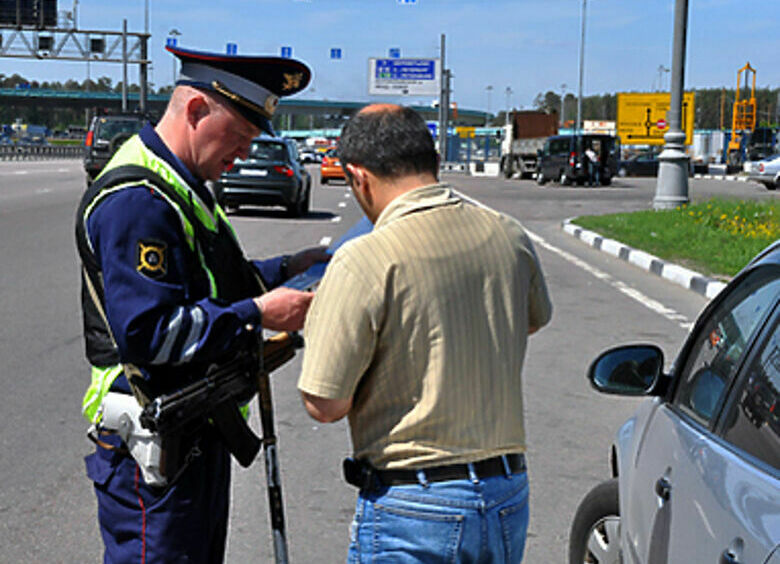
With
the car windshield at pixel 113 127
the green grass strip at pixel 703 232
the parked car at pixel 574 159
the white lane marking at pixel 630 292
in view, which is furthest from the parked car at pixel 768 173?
the white lane marking at pixel 630 292

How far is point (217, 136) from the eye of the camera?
263 cm

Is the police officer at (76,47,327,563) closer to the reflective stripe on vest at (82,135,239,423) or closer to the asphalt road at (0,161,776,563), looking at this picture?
the reflective stripe on vest at (82,135,239,423)

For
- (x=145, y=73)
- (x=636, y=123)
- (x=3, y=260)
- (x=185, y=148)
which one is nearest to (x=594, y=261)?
(x=3, y=260)

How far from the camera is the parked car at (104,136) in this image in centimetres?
2595

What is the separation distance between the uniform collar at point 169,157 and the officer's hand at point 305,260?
1.42ft

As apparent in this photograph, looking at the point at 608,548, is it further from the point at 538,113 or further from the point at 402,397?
the point at 538,113

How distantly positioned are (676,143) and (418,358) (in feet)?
61.8

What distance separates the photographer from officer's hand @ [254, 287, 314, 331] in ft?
8.29

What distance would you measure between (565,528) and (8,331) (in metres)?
5.72

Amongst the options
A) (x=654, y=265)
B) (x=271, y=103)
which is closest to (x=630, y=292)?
(x=654, y=265)

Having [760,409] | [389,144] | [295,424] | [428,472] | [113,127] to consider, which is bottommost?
[295,424]

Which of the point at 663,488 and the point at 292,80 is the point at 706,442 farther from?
the point at 292,80

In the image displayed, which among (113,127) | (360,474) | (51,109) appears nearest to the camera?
(360,474)

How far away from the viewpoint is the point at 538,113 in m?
53.7
